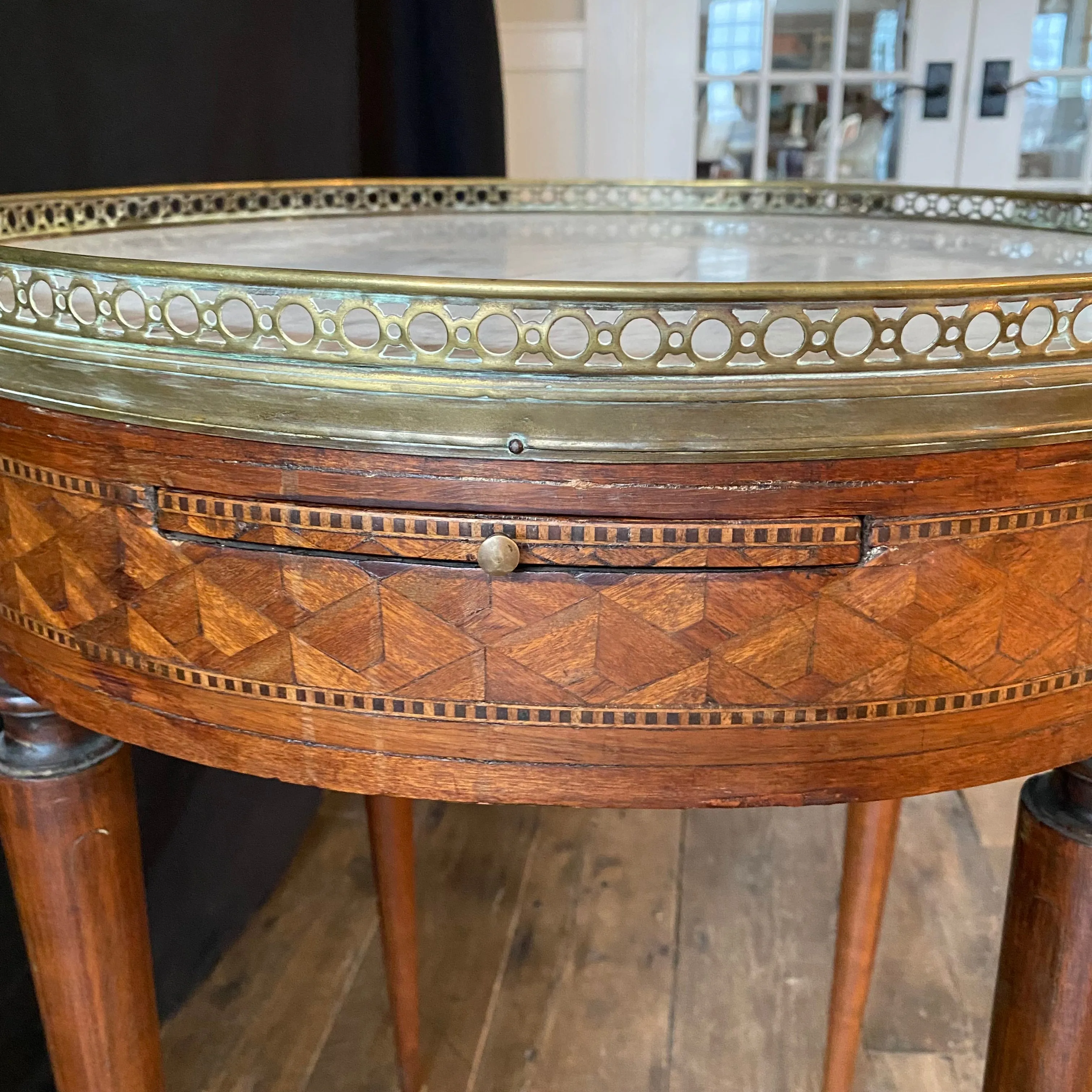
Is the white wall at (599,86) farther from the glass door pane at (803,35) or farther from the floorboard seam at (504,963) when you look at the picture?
the floorboard seam at (504,963)

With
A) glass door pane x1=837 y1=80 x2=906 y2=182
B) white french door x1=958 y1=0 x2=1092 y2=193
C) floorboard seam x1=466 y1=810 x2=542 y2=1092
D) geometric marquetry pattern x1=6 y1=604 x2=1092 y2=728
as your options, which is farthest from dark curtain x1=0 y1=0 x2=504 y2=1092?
white french door x1=958 y1=0 x2=1092 y2=193

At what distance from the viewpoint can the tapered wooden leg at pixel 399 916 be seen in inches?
33.5

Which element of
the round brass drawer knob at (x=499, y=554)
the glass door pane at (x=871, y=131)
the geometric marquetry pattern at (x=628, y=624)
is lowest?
the geometric marquetry pattern at (x=628, y=624)

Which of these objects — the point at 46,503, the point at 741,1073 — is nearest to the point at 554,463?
the point at 46,503

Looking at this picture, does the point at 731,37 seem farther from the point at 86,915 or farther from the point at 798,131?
the point at 86,915

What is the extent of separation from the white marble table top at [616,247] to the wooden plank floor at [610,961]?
0.68 metres

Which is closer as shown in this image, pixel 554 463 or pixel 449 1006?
pixel 554 463

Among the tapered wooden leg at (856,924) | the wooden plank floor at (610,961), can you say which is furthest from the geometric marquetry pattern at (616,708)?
the wooden plank floor at (610,961)

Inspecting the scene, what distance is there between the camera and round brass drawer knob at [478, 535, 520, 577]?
0.35 meters

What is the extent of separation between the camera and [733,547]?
0.35 m

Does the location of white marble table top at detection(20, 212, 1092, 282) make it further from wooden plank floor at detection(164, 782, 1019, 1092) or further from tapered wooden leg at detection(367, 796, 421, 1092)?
wooden plank floor at detection(164, 782, 1019, 1092)

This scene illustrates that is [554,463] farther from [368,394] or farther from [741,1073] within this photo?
[741,1073]

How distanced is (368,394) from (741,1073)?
2.75 ft

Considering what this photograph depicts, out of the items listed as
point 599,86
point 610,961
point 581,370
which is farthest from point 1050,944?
point 599,86
